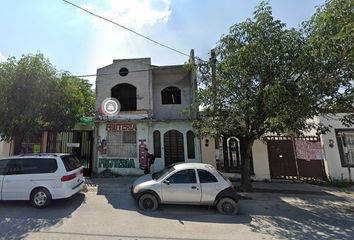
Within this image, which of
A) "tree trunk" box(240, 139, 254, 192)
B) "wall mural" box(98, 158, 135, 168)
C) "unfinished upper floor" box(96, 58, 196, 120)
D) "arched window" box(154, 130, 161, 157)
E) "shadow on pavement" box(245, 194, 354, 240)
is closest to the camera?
"shadow on pavement" box(245, 194, 354, 240)

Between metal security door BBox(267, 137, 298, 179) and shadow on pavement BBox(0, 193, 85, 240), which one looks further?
metal security door BBox(267, 137, 298, 179)

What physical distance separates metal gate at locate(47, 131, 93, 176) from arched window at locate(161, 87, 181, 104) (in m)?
5.16

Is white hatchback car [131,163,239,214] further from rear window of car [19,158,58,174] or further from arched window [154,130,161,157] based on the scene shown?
arched window [154,130,161,157]

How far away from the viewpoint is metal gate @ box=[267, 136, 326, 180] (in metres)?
11.7

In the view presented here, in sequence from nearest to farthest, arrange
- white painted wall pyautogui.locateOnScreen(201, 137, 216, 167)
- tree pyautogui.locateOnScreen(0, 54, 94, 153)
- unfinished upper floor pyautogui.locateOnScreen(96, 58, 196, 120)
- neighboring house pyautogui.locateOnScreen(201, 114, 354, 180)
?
tree pyautogui.locateOnScreen(0, 54, 94, 153)
neighboring house pyautogui.locateOnScreen(201, 114, 354, 180)
white painted wall pyautogui.locateOnScreen(201, 137, 216, 167)
unfinished upper floor pyautogui.locateOnScreen(96, 58, 196, 120)

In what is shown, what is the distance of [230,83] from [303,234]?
18.2 feet

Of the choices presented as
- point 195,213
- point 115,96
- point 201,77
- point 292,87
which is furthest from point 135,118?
point 292,87

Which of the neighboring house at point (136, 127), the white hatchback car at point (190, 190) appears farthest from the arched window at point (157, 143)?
the white hatchback car at point (190, 190)

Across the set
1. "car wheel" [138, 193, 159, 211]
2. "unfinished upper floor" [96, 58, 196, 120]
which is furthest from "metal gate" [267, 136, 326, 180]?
"car wheel" [138, 193, 159, 211]

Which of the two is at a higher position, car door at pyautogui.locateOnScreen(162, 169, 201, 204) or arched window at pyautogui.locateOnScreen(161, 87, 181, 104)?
arched window at pyautogui.locateOnScreen(161, 87, 181, 104)

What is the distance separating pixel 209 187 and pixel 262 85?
442 cm

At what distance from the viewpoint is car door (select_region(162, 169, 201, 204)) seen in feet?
23.1

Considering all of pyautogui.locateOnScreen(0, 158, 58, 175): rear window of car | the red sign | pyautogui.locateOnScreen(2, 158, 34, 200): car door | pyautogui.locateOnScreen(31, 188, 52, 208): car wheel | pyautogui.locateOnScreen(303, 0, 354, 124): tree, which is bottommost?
pyautogui.locateOnScreen(31, 188, 52, 208): car wheel

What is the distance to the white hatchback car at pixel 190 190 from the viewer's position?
7.01m
